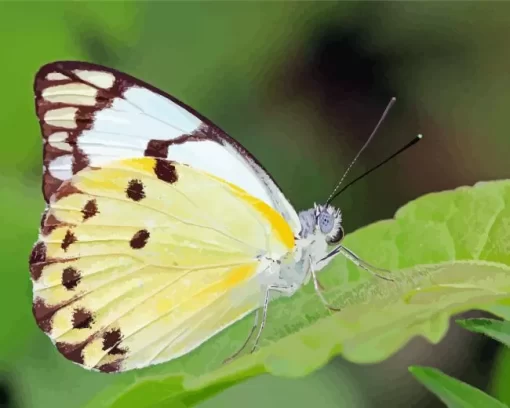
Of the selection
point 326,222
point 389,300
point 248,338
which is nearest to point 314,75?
point 326,222

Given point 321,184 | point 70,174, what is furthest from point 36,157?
point 321,184

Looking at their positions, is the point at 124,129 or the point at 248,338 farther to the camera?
the point at 124,129

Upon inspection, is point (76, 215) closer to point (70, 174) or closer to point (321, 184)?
point (70, 174)

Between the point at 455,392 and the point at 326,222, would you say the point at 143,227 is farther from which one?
the point at 455,392

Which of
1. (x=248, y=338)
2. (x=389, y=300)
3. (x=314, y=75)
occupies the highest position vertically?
(x=314, y=75)

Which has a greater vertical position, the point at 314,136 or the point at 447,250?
the point at 314,136
